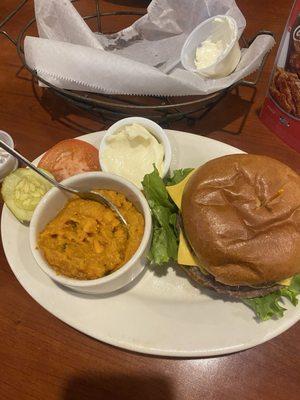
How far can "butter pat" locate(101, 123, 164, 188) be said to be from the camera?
3.33ft

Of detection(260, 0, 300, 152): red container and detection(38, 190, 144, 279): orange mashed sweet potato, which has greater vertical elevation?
detection(260, 0, 300, 152): red container

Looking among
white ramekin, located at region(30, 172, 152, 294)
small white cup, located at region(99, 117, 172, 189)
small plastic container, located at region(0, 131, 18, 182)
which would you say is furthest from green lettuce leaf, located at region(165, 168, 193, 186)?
small plastic container, located at region(0, 131, 18, 182)

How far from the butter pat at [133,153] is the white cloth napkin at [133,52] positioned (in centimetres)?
17

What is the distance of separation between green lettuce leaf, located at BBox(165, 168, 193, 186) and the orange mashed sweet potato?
0.17m

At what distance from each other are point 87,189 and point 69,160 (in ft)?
0.63

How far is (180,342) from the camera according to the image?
790 millimetres

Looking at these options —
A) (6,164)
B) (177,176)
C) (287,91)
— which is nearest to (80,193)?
(177,176)

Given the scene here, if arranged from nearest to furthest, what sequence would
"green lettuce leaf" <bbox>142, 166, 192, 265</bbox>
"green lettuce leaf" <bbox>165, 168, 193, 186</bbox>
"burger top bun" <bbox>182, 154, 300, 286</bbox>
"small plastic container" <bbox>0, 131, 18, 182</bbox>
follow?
1. "burger top bun" <bbox>182, 154, 300, 286</bbox>
2. "green lettuce leaf" <bbox>142, 166, 192, 265</bbox>
3. "green lettuce leaf" <bbox>165, 168, 193, 186</bbox>
4. "small plastic container" <bbox>0, 131, 18, 182</bbox>

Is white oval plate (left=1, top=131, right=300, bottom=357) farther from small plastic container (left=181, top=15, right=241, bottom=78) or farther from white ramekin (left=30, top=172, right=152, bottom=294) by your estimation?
small plastic container (left=181, top=15, right=241, bottom=78)

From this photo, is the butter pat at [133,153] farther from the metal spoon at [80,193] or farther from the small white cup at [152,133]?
the metal spoon at [80,193]

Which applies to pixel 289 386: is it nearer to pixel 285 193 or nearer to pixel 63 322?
pixel 285 193

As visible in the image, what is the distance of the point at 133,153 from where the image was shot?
1044 millimetres

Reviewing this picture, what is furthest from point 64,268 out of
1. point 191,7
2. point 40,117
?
point 191,7

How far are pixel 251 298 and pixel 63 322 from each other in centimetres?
49
